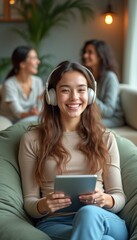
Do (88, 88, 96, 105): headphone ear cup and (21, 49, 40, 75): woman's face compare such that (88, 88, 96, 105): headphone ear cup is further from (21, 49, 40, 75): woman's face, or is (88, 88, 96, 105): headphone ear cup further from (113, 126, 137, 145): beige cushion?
(21, 49, 40, 75): woman's face

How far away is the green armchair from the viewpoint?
140 cm

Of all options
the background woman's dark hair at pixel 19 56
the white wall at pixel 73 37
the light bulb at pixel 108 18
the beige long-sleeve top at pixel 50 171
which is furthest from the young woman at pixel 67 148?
the white wall at pixel 73 37

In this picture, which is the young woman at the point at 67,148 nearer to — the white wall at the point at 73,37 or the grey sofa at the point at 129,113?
the grey sofa at the point at 129,113

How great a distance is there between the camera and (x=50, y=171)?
164cm

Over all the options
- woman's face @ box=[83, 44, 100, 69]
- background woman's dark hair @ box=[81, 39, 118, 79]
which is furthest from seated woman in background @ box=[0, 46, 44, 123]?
background woman's dark hair @ box=[81, 39, 118, 79]

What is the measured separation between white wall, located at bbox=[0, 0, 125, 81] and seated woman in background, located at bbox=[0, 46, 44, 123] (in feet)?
3.68

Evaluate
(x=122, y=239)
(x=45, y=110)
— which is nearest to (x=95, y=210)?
(x=122, y=239)

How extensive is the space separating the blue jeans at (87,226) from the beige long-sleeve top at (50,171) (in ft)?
0.32

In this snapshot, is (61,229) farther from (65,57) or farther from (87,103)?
(65,57)

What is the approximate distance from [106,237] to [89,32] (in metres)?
3.71

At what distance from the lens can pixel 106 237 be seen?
1381mm

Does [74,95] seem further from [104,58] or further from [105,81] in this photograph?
[104,58]

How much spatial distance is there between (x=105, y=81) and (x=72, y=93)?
5.70 feet

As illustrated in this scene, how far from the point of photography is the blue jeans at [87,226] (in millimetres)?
1320
